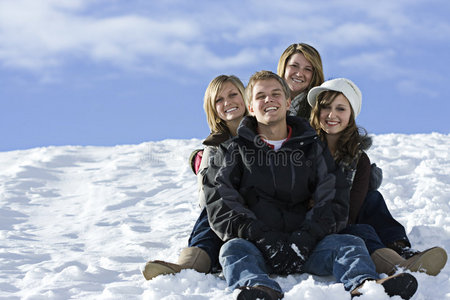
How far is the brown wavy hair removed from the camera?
12.2ft

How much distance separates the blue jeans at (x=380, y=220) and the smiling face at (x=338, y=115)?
55 centimetres

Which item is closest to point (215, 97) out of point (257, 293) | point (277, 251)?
point (277, 251)

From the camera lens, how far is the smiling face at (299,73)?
4.56 m

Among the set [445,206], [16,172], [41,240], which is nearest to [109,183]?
[16,172]

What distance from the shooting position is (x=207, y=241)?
342 cm

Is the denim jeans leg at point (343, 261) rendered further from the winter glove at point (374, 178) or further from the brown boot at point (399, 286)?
the winter glove at point (374, 178)

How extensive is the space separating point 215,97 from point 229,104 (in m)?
0.13

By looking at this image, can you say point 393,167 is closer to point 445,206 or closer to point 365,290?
point 445,206

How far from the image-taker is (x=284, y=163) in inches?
129

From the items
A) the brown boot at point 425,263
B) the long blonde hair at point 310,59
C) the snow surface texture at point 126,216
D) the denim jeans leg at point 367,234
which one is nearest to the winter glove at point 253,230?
the snow surface texture at point 126,216

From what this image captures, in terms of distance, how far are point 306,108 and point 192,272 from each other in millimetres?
1821

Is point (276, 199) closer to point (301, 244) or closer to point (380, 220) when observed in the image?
point (301, 244)

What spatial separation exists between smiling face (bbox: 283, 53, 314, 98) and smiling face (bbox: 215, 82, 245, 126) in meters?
0.73

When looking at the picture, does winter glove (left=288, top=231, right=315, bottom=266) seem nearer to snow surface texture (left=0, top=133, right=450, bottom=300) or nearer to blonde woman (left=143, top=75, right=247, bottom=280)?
snow surface texture (left=0, top=133, right=450, bottom=300)
